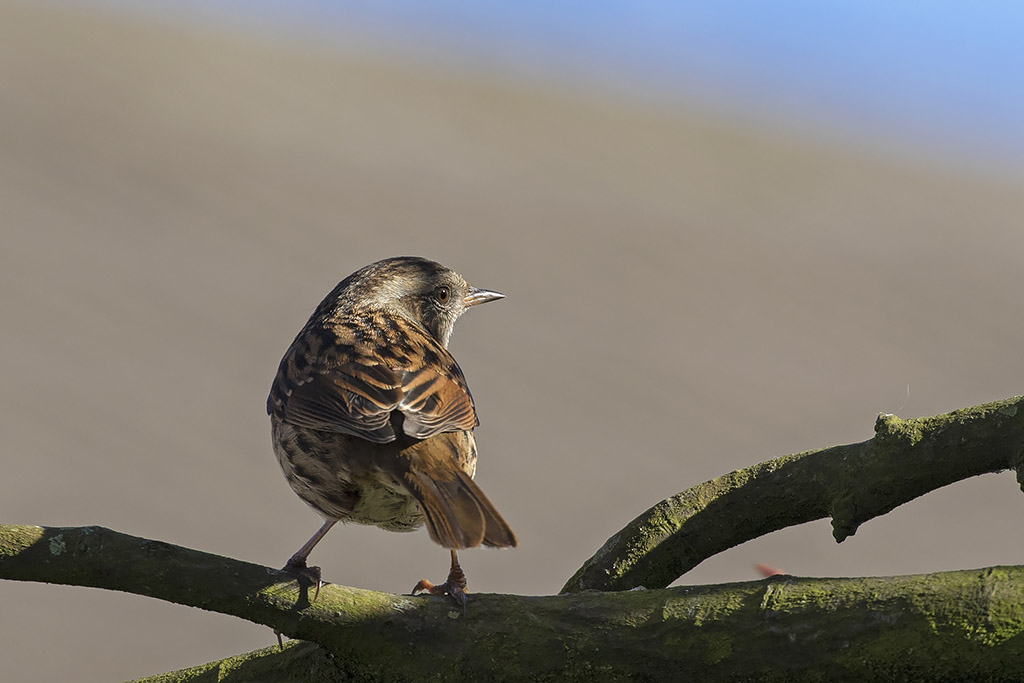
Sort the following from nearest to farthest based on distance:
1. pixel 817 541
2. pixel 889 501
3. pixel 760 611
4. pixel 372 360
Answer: pixel 760 611
pixel 889 501
pixel 372 360
pixel 817 541

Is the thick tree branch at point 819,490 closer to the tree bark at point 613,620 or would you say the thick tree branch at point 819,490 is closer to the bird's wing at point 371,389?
the tree bark at point 613,620

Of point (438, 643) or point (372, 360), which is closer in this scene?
point (438, 643)

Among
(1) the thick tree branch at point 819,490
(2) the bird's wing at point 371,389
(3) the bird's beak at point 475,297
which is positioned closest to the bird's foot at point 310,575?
A: (2) the bird's wing at point 371,389

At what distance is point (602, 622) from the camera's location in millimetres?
2834

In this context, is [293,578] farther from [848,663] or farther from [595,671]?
[848,663]

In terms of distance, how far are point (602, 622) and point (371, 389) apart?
1502 millimetres

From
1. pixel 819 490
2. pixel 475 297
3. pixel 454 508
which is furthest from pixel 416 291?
pixel 819 490

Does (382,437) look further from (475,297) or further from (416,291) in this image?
(475,297)

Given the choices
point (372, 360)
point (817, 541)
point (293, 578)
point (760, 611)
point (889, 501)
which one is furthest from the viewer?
point (817, 541)

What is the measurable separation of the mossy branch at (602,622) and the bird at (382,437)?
0.25 m

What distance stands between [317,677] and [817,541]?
47.6 ft

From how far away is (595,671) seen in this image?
111 inches

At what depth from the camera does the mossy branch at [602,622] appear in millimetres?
2621

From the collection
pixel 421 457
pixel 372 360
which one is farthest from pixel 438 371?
pixel 421 457
